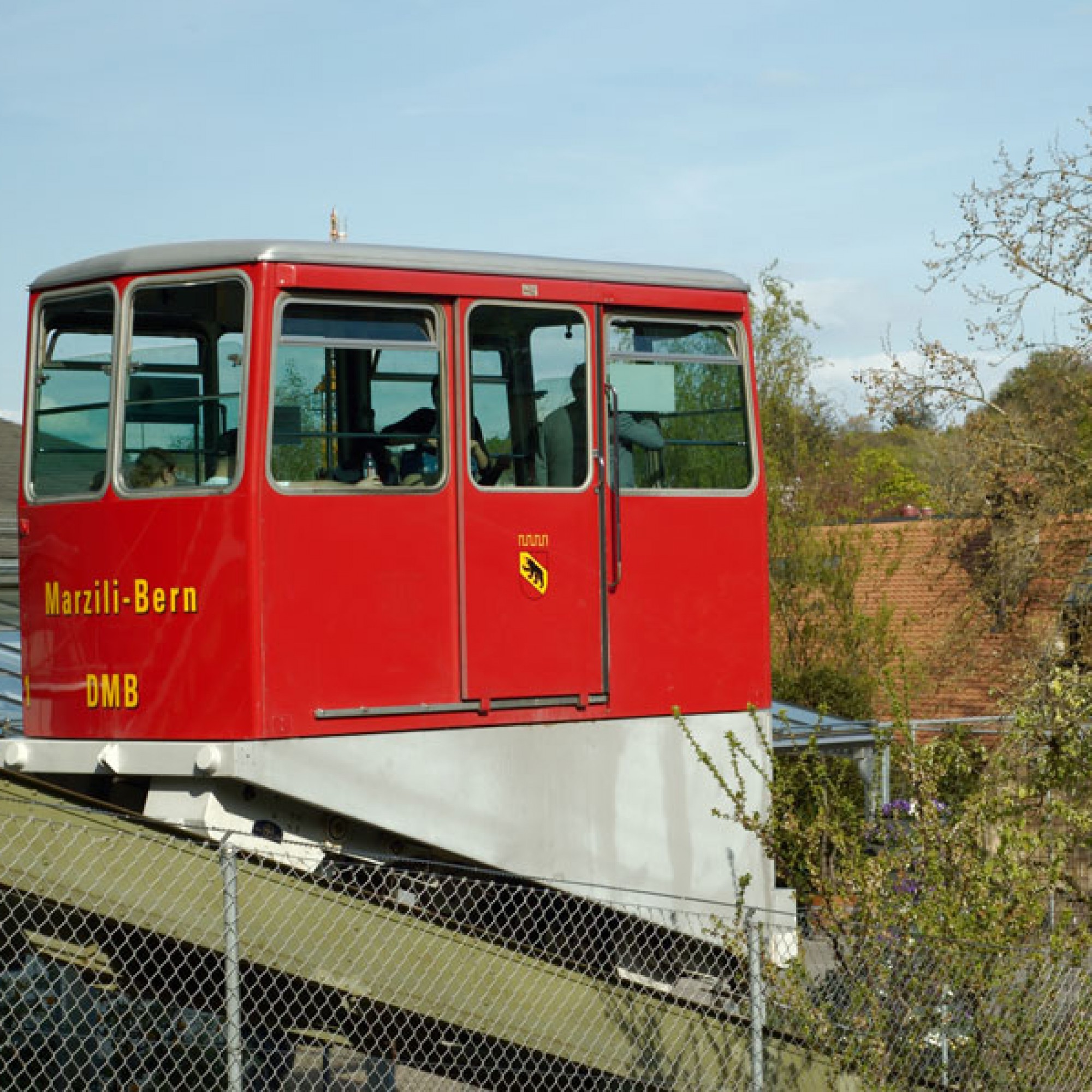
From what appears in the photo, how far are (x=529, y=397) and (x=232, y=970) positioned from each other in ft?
10.3

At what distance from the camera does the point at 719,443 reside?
8430 millimetres

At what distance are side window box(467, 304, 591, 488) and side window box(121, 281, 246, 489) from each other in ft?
3.60

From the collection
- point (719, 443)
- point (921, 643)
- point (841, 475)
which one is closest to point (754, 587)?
point (719, 443)

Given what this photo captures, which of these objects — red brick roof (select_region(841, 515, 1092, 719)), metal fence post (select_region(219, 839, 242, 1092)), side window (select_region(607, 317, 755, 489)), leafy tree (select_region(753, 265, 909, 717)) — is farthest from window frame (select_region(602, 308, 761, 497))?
leafy tree (select_region(753, 265, 909, 717))

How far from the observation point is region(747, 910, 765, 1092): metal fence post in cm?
650

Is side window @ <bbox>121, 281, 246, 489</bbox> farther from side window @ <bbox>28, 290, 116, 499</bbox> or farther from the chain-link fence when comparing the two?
the chain-link fence

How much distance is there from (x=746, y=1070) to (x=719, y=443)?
3.09 meters

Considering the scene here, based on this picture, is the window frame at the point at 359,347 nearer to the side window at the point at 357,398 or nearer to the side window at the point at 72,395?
the side window at the point at 357,398

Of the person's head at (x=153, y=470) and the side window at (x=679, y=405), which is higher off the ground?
the side window at (x=679, y=405)

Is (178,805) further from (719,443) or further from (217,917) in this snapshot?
(719,443)

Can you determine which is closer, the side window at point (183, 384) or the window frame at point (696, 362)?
the side window at point (183, 384)

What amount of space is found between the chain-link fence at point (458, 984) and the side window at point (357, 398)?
1.71m

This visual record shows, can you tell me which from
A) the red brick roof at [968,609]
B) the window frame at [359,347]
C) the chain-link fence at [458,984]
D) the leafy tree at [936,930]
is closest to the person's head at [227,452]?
the window frame at [359,347]

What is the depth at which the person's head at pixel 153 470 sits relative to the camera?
7.29 metres
